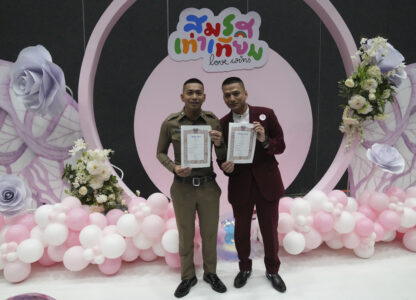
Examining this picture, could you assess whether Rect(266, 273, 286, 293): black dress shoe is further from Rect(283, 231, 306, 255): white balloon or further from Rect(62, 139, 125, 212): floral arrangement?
Rect(62, 139, 125, 212): floral arrangement

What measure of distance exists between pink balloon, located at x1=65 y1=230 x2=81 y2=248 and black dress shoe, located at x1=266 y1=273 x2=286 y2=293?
1591mm

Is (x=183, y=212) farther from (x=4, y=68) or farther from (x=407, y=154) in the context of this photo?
(x=407, y=154)

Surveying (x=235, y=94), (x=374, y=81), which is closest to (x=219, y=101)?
(x=235, y=94)

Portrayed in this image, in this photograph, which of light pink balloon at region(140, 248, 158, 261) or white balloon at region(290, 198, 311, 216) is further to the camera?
light pink balloon at region(140, 248, 158, 261)

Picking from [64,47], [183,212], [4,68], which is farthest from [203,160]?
[64,47]

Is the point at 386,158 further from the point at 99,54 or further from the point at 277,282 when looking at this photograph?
the point at 99,54

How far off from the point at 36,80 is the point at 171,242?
5.54 feet

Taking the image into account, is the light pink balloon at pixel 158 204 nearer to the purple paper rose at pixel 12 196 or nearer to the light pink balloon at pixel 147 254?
the light pink balloon at pixel 147 254

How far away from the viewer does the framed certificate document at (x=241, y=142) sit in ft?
7.22

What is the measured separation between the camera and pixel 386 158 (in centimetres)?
282

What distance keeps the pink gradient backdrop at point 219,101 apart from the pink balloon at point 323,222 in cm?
70

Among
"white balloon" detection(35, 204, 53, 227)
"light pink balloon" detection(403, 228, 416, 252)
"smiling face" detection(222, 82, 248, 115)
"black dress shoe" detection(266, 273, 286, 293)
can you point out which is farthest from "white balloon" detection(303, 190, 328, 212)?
"white balloon" detection(35, 204, 53, 227)

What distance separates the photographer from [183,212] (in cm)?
236

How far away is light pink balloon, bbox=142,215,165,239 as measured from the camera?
8.48 feet
